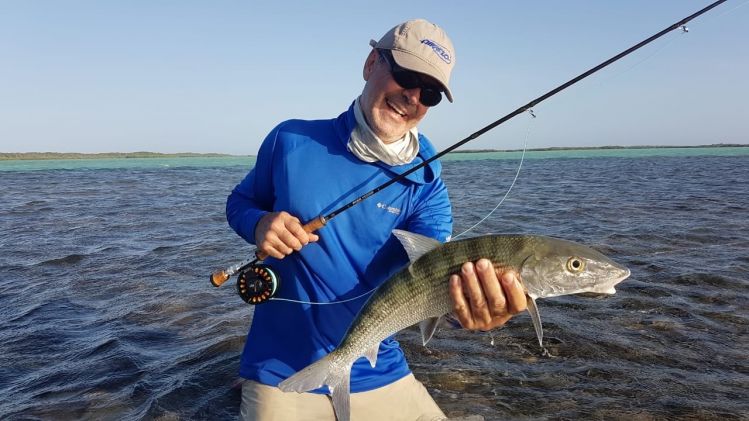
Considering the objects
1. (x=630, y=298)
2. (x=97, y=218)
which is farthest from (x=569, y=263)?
(x=97, y=218)

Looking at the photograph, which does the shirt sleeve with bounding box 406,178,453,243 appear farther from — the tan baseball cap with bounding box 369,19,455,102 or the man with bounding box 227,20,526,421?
the tan baseball cap with bounding box 369,19,455,102

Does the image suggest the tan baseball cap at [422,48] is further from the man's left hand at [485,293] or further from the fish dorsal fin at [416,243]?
the man's left hand at [485,293]

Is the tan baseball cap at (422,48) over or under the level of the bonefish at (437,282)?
over

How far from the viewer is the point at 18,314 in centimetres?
800

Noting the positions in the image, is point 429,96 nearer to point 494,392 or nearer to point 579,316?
point 494,392

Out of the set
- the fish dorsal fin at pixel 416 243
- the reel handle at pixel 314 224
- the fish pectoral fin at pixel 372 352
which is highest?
the reel handle at pixel 314 224

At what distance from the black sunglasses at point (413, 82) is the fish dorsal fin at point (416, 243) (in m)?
1.05

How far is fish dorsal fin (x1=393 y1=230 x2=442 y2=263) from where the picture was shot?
322 cm

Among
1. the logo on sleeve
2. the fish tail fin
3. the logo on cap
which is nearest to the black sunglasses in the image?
the logo on cap

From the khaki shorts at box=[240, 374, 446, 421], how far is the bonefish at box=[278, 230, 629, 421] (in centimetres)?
37

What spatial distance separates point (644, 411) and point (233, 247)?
10.5 m

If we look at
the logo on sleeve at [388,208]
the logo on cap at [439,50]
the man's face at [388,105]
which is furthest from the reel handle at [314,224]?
the logo on cap at [439,50]

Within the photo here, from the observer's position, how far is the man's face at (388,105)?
3604 millimetres

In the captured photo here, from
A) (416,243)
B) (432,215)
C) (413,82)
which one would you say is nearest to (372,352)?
(416,243)
